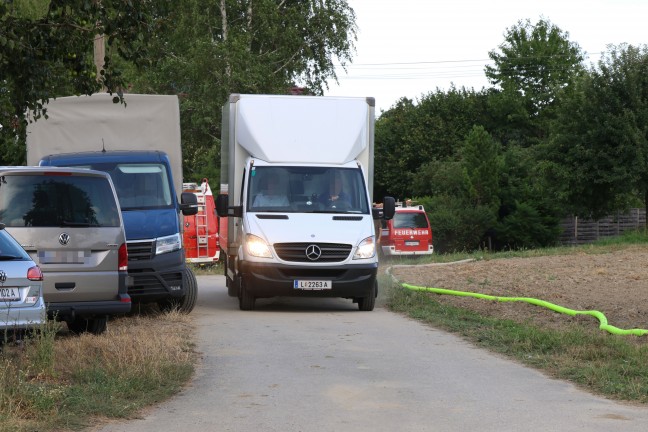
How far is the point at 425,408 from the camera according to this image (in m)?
8.71

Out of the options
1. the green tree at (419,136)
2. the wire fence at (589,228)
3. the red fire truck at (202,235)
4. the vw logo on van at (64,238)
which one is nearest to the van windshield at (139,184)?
the vw logo on van at (64,238)

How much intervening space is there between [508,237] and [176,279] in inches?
1392

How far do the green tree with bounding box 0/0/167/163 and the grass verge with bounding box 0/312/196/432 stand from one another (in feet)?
9.58

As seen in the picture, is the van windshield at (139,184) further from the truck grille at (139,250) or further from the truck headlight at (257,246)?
the truck headlight at (257,246)

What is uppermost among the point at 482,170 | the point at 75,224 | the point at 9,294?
the point at 482,170

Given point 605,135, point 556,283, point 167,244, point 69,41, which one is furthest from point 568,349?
point 605,135

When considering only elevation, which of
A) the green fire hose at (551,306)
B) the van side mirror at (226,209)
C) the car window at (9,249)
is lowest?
the green fire hose at (551,306)

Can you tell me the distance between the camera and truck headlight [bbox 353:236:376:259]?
55.9ft

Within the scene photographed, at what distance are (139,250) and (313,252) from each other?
2793 mm

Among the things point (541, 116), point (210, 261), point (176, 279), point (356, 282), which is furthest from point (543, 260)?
point (541, 116)

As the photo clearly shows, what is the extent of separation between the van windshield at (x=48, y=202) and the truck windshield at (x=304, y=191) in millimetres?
4930

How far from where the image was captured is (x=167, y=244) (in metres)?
15.7

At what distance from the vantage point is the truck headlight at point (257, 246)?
1692 cm

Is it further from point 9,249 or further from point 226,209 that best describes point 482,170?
point 9,249
